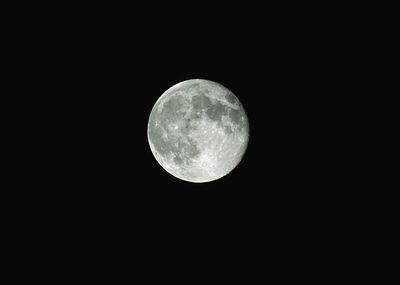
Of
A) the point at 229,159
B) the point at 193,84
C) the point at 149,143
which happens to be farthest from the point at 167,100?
the point at 229,159

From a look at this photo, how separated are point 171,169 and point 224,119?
98 cm

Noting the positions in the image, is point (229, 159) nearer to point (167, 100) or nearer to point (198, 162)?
point (198, 162)

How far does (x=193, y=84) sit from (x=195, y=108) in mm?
466

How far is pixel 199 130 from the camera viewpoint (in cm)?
425

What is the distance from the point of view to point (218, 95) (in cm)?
451

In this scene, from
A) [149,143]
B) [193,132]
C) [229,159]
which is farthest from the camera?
[149,143]

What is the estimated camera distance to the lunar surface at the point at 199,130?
4.28 meters


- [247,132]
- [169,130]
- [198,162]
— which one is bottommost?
[198,162]

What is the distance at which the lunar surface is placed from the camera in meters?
4.28

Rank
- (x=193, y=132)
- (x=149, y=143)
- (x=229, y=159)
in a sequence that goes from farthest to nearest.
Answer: (x=149, y=143), (x=229, y=159), (x=193, y=132)

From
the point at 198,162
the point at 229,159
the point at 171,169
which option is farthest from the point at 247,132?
the point at 171,169

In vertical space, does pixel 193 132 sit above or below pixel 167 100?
below

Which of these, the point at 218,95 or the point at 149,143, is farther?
the point at 149,143

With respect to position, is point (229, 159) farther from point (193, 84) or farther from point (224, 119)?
point (193, 84)
